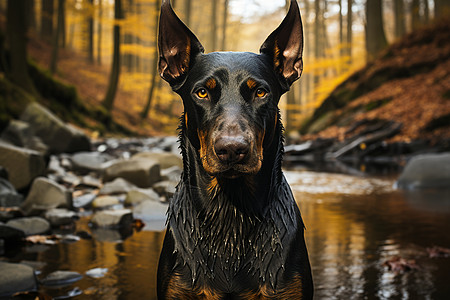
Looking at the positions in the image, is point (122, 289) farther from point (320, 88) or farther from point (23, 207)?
point (320, 88)

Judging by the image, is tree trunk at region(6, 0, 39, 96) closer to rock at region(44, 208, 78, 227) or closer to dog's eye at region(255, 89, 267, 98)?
rock at region(44, 208, 78, 227)

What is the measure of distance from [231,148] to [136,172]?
7757 mm

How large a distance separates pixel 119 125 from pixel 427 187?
671 inches

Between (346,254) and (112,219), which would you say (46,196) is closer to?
(112,219)

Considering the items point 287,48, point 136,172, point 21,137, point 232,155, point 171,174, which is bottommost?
point 171,174

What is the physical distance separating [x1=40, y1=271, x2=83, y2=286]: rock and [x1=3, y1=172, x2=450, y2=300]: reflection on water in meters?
0.10

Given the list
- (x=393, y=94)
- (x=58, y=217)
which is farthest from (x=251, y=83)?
(x=393, y=94)

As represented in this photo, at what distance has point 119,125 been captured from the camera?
24.5 meters

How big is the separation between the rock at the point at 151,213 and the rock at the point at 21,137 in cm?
401

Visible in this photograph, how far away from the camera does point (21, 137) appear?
10.9 m

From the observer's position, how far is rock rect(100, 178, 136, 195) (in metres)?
9.10

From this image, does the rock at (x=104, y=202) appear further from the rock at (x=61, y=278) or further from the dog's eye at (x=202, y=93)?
the dog's eye at (x=202, y=93)

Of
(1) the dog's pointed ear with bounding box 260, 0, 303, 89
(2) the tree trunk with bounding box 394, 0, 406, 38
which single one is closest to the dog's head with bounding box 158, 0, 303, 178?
(1) the dog's pointed ear with bounding box 260, 0, 303, 89

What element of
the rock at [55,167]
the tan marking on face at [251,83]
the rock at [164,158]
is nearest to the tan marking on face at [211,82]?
the tan marking on face at [251,83]
